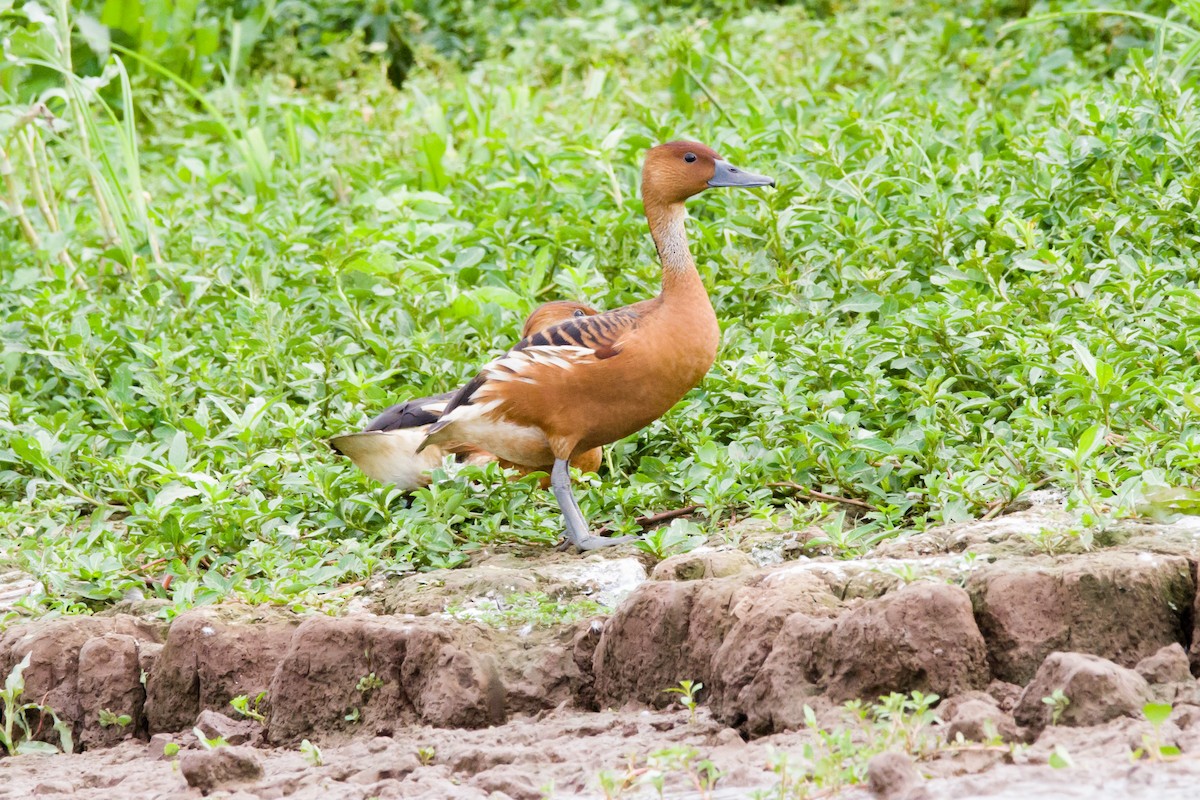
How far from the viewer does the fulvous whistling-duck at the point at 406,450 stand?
5324 mm

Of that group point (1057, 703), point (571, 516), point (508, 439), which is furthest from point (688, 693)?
point (508, 439)

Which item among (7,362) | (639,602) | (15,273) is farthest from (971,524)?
(15,273)

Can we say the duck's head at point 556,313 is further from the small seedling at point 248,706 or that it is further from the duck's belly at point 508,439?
the small seedling at point 248,706

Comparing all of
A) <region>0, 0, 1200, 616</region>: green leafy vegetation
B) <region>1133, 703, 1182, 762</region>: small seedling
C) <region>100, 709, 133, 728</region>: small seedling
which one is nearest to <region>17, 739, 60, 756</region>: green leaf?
<region>100, 709, 133, 728</region>: small seedling

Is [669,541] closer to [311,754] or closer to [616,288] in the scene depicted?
[311,754]

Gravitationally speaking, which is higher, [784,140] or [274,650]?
[784,140]

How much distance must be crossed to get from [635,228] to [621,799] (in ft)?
13.8

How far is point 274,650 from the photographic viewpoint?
3.94m

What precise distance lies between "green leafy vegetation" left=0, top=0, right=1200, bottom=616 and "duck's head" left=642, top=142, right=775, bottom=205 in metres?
0.64

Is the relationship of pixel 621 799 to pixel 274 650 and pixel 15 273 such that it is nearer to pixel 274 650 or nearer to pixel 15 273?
pixel 274 650

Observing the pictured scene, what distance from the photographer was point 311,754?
3.50m

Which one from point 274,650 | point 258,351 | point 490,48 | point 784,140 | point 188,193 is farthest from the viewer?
point 490,48

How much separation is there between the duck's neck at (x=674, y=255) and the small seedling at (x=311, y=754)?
2.19m

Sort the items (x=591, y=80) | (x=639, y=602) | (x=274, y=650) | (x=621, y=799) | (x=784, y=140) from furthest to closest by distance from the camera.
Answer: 1. (x=591, y=80)
2. (x=784, y=140)
3. (x=274, y=650)
4. (x=639, y=602)
5. (x=621, y=799)
